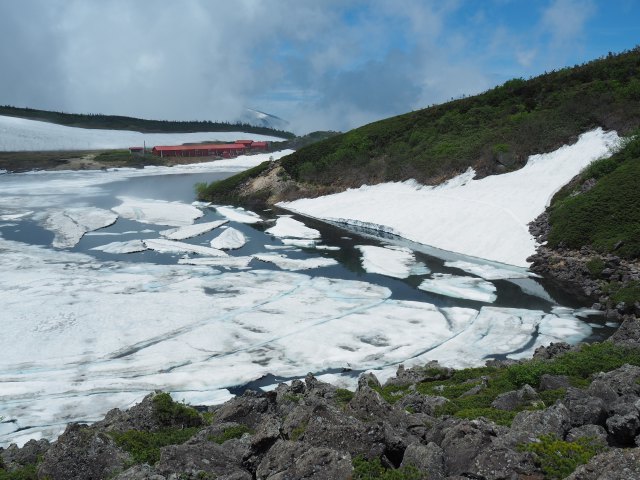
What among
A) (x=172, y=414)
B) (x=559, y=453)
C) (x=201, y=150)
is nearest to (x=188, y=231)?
Answer: (x=172, y=414)

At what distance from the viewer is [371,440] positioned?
786cm

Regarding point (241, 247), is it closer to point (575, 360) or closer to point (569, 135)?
point (575, 360)

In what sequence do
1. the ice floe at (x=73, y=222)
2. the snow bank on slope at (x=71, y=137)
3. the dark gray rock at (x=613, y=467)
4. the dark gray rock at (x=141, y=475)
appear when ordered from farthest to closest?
1. the snow bank on slope at (x=71, y=137)
2. the ice floe at (x=73, y=222)
3. the dark gray rock at (x=141, y=475)
4. the dark gray rock at (x=613, y=467)

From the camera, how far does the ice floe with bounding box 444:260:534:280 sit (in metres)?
30.0

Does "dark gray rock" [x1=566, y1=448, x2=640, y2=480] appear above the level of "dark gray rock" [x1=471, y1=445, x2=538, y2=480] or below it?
above

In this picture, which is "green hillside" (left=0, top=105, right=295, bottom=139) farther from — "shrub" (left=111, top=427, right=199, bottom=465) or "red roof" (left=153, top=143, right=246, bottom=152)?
"shrub" (left=111, top=427, right=199, bottom=465)

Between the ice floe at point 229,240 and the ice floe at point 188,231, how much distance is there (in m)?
2.06

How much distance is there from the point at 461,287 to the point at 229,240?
57.2 feet

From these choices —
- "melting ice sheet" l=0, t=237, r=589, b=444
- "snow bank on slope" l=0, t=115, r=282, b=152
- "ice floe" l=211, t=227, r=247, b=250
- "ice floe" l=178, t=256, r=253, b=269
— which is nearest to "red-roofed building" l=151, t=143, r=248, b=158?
"snow bank on slope" l=0, t=115, r=282, b=152

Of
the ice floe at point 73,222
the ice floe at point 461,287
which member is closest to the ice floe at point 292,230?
the ice floe at point 73,222

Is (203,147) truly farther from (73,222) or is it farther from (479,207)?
(479,207)

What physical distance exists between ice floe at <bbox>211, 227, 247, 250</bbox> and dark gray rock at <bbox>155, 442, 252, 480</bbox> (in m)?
29.0

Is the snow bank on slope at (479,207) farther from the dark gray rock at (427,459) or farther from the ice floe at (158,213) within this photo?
the dark gray rock at (427,459)

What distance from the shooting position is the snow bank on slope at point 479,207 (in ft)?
118
